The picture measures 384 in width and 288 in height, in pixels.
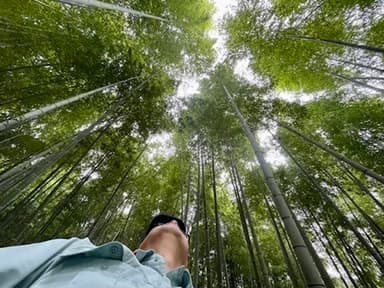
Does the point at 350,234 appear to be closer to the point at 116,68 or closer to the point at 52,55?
the point at 116,68

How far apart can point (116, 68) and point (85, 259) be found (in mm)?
5099

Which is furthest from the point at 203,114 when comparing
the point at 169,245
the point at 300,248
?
the point at 169,245

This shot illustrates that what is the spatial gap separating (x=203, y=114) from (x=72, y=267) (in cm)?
565

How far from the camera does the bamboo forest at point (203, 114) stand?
178 inches

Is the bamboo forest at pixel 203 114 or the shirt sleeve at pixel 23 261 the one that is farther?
the bamboo forest at pixel 203 114

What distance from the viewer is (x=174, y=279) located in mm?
759

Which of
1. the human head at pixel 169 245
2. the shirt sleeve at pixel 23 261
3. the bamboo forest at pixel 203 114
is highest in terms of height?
the bamboo forest at pixel 203 114

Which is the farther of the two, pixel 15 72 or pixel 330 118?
pixel 330 118

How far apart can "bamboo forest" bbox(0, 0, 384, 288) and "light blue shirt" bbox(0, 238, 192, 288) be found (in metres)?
3.66

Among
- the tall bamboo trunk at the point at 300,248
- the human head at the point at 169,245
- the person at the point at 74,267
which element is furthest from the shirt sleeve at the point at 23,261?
the tall bamboo trunk at the point at 300,248

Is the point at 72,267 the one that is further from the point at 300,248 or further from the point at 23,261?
the point at 300,248

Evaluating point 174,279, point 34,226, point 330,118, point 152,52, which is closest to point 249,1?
point 152,52

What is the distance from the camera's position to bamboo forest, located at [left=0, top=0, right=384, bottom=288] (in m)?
4.53

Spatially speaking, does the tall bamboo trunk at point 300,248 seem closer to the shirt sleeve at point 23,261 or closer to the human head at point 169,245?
the human head at point 169,245
